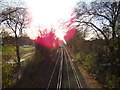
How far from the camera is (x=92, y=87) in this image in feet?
25.0

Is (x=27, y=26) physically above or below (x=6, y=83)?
above

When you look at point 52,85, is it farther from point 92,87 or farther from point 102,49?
point 102,49

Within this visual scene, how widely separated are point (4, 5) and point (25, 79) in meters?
7.27

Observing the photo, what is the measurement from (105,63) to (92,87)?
329 cm

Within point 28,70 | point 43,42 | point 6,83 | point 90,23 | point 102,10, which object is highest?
point 102,10

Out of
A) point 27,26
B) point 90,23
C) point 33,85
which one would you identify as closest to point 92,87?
point 33,85

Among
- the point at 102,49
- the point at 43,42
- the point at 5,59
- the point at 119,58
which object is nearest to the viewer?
the point at 5,59

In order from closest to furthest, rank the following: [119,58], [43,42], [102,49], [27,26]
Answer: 1. [119,58]
2. [102,49]
3. [27,26]
4. [43,42]

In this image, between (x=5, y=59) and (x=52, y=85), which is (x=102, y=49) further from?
(x=5, y=59)

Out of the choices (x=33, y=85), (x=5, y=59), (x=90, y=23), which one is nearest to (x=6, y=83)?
(x=5, y=59)

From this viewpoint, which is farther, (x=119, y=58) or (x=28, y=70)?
(x=28, y=70)

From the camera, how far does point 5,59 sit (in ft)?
11.9

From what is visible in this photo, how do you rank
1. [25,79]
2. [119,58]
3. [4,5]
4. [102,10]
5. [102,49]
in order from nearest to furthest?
[4,5] → [119,58] → [102,10] → [25,79] → [102,49]

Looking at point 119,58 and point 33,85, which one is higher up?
point 119,58
